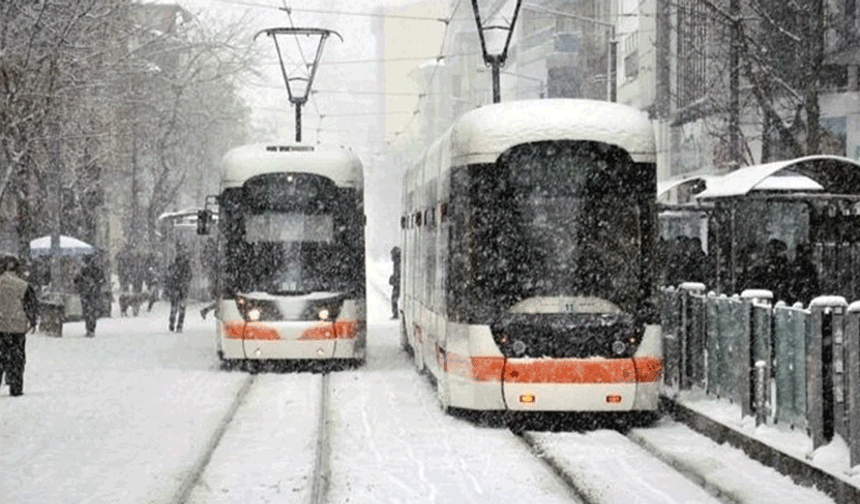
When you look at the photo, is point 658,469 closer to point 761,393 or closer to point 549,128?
point 761,393

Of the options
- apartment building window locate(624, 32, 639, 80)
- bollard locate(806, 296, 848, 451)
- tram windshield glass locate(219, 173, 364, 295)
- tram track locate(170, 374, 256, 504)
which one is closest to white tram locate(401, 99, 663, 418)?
tram track locate(170, 374, 256, 504)

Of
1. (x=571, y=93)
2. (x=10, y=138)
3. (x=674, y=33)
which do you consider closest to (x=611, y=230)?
(x=10, y=138)

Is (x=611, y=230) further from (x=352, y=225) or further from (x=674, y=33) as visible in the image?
(x=674, y=33)

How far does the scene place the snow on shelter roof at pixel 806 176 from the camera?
1758cm


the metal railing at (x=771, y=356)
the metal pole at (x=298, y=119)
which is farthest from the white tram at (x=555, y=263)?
the metal pole at (x=298, y=119)

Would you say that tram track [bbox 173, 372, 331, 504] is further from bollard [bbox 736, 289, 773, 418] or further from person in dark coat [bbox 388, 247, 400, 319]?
person in dark coat [bbox 388, 247, 400, 319]

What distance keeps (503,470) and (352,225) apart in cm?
1007

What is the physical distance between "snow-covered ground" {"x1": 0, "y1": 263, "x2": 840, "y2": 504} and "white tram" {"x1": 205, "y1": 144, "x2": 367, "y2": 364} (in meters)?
0.62

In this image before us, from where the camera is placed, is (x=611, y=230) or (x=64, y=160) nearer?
(x=611, y=230)

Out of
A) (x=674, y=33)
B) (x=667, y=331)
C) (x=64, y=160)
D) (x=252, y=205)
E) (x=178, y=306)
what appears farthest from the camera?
(x=674, y=33)

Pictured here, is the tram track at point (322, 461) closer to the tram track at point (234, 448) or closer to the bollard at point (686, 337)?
the tram track at point (234, 448)

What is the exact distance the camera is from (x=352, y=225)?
71.1 ft

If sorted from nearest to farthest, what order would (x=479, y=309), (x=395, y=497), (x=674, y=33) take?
(x=395, y=497) → (x=479, y=309) → (x=674, y=33)

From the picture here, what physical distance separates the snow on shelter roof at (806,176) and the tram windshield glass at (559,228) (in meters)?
3.08
